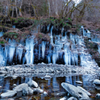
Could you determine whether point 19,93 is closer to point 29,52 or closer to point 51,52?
point 29,52

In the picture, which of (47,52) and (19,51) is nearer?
(19,51)

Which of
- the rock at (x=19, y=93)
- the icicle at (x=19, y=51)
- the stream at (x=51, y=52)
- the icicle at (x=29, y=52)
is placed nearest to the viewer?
→ the rock at (x=19, y=93)

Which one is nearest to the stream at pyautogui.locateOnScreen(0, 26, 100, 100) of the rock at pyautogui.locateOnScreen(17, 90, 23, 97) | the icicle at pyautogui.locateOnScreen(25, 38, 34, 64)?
the icicle at pyautogui.locateOnScreen(25, 38, 34, 64)

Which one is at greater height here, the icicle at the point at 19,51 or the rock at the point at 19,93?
the icicle at the point at 19,51

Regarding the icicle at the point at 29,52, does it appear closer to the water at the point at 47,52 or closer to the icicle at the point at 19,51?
the water at the point at 47,52

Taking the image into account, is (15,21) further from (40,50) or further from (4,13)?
(40,50)

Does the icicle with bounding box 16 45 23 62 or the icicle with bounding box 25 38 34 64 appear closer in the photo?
the icicle with bounding box 16 45 23 62

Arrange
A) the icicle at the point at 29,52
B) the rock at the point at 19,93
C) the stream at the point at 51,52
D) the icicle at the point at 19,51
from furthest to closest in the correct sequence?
the icicle at the point at 29,52
the icicle at the point at 19,51
the stream at the point at 51,52
the rock at the point at 19,93

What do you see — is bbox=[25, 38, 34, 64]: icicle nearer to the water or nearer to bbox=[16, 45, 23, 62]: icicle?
the water

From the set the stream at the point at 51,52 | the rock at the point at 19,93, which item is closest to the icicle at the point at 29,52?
the stream at the point at 51,52

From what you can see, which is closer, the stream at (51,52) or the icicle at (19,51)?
the stream at (51,52)

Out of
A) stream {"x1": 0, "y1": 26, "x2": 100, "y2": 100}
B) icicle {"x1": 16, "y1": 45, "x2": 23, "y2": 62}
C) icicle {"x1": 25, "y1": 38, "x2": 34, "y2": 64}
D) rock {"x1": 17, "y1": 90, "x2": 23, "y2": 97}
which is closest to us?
rock {"x1": 17, "y1": 90, "x2": 23, "y2": 97}

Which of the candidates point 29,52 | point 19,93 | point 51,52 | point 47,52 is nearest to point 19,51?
point 29,52

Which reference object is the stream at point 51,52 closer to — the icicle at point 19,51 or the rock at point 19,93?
the icicle at point 19,51
